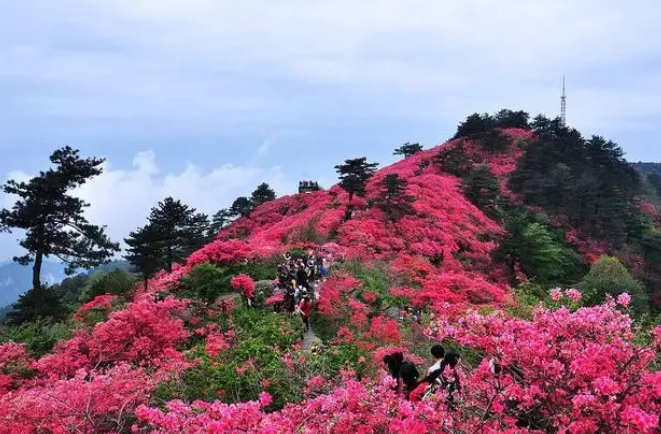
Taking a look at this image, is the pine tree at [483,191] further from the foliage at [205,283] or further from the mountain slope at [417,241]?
the foliage at [205,283]

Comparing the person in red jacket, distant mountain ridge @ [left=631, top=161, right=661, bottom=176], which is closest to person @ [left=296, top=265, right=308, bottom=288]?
the person in red jacket

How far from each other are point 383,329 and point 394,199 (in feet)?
46.7

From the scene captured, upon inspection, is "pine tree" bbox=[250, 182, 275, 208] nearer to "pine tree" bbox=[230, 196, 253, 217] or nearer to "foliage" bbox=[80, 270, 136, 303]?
"pine tree" bbox=[230, 196, 253, 217]

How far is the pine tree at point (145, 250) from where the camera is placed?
2339 cm

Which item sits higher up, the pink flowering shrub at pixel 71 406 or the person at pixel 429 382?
the person at pixel 429 382

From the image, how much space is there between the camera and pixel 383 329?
14094 mm

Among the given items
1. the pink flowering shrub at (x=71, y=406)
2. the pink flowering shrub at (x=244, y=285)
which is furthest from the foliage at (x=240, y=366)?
the pink flowering shrub at (x=244, y=285)

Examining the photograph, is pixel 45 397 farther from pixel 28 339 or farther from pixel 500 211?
pixel 500 211

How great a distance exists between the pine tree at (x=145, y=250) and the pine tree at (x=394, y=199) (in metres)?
11.1

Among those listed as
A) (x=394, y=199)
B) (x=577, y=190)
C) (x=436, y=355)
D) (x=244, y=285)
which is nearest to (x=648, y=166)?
(x=577, y=190)

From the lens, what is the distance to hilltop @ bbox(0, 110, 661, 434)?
5.36m

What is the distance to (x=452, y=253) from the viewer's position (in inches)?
1038

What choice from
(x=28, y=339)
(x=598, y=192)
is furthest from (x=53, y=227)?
(x=598, y=192)

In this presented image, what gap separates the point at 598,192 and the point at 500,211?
8.02 meters
